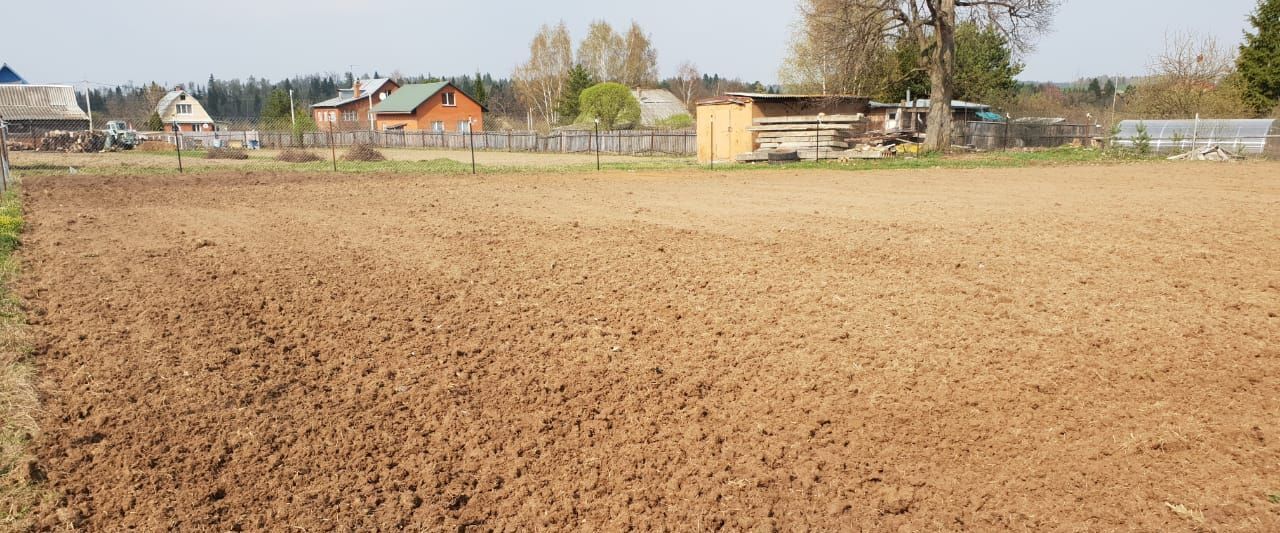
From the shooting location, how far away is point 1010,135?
36.2m

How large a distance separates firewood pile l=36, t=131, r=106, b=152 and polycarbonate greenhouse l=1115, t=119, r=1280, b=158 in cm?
4320

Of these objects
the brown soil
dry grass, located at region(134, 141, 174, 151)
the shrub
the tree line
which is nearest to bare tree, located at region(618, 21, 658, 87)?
the tree line

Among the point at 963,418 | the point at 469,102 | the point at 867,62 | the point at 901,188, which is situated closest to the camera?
the point at 963,418

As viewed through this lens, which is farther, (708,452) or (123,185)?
(123,185)

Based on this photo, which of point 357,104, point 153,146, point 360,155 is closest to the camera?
point 360,155

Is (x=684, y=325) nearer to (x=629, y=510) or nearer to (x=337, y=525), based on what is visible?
(x=629, y=510)

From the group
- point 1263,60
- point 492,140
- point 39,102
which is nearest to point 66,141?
point 39,102

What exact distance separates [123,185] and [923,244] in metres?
16.1

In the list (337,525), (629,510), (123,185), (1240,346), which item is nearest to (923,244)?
(1240,346)

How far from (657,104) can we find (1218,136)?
45518 millimetres

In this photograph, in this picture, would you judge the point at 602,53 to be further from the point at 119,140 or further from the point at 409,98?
the point at 119,140

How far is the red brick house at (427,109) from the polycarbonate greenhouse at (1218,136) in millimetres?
47992

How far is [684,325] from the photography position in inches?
233

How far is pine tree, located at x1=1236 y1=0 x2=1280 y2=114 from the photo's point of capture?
108 ft
